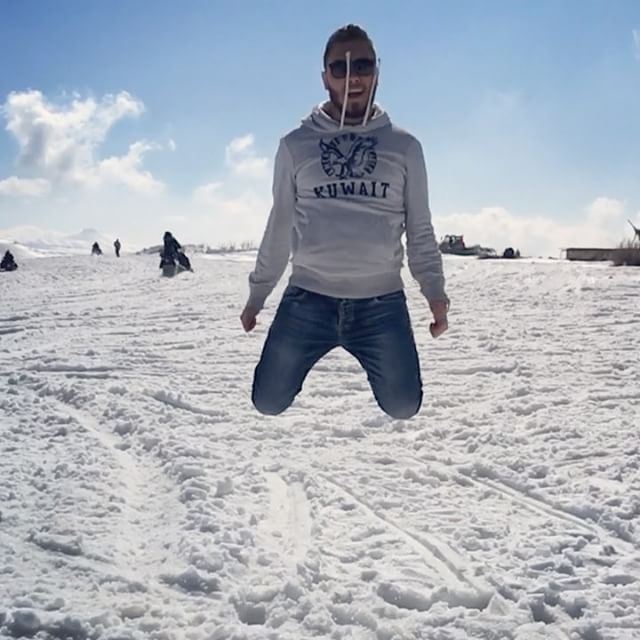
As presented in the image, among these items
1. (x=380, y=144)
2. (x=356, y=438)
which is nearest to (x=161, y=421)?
(x=356, y=438)

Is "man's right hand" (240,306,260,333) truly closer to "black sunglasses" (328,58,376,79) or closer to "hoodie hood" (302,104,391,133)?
"hoodie hood" (302,104,391,133)

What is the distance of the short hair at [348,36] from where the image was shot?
314 centimetres

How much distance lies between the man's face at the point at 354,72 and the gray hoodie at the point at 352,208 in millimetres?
131

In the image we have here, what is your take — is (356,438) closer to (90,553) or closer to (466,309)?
(90,553)

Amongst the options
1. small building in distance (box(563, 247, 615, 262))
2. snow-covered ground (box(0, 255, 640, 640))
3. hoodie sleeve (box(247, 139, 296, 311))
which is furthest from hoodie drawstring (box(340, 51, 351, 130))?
small building in distance (box(563, 247, 615, 262))

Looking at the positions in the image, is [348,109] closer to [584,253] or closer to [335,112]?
[335,112]

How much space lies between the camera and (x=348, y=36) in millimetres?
3143

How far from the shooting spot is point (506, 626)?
9.73 feet

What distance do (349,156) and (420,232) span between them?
0.51 metres

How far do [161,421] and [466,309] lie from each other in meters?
8.61

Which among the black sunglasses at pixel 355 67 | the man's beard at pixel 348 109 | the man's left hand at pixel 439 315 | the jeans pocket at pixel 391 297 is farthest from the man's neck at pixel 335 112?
the man's left hand at pixel 439 315

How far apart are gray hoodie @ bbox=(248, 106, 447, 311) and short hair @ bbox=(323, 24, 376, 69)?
310 mm

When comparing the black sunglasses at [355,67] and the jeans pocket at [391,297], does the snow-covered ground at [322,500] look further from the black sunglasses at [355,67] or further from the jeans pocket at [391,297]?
the black sunglasses at [355,67]

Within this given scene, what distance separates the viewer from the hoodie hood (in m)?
3.27
